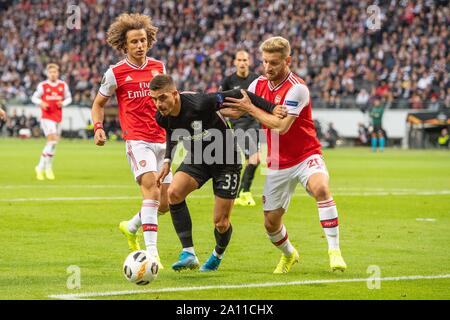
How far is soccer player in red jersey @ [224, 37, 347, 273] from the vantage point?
10.5 m

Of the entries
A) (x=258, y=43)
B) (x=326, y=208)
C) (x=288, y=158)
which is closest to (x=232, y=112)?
(x=288, y=158)

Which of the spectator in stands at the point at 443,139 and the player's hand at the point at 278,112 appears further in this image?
the spectator in stands at the point at 443,139

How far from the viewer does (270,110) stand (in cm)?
1012

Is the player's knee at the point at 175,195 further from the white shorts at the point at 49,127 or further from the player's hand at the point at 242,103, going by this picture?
the white shorts at the point at 49,127

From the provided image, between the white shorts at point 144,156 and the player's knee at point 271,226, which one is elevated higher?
the white shorts at point 144,156

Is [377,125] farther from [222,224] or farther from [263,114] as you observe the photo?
[263,114]

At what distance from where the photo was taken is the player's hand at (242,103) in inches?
396

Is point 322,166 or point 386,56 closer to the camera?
point 322,166

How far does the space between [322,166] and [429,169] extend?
19.4 m

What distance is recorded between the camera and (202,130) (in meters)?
10.7

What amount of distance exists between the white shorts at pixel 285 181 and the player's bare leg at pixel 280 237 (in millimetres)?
77

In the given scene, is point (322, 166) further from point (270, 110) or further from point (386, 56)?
point (386, 56)

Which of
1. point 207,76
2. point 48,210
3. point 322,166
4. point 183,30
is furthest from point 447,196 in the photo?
point 183,30

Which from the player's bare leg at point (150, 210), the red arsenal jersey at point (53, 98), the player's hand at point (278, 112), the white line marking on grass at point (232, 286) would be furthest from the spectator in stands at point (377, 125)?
the player's hand at point (278, 112)
